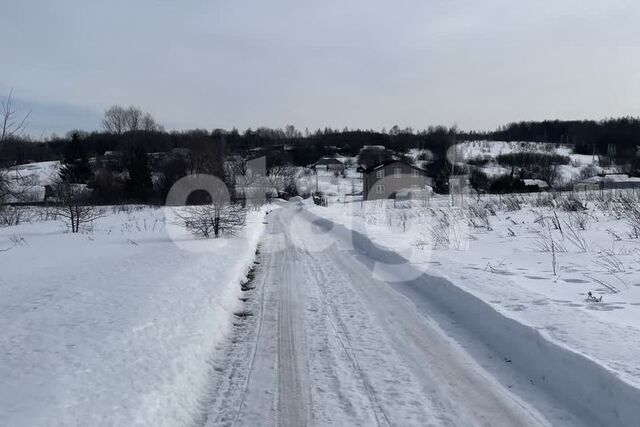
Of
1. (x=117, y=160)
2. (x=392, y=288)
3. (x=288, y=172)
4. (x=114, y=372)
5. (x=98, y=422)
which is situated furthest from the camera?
(x=288, y=172)

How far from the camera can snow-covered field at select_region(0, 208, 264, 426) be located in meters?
3.75

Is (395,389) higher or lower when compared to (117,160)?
lower

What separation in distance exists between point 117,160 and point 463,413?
3296 inches

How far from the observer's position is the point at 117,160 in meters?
79.2

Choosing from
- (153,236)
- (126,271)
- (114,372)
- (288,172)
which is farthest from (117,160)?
(114,372)

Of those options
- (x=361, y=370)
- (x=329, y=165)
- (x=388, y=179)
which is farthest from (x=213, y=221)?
(x=329, y=165)

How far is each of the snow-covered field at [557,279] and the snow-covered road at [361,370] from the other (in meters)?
0.47

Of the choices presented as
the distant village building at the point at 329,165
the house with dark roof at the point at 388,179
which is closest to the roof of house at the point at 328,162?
the distant village building at the point at 329,165

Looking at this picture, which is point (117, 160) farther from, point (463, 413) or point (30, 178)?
point (463, 413)

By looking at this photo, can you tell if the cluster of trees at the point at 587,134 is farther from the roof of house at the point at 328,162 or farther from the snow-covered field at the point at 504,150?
the roof of house at the point at 328,162

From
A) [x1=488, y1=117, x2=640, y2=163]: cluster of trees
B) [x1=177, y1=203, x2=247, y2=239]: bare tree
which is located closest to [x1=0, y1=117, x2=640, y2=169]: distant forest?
[x1=488, y1=117, x2=640, y2=163]: cluster of trees

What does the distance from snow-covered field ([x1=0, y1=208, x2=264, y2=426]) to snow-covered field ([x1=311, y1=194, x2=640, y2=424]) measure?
11.3 feet

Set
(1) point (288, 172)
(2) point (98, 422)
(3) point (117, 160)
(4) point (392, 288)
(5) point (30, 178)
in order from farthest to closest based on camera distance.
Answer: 1. (1) point (288, 172)
2. (3) point (117, 160)
3. (5) point (30, 178)
4. (4) point (392, 288)
5. (2) point (98, 422)

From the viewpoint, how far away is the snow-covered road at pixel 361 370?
3957 millimetres
